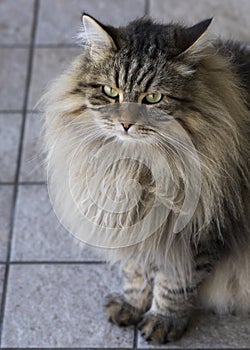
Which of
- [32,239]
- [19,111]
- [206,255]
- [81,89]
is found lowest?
[32,239]

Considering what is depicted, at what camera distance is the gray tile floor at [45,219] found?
1993mm

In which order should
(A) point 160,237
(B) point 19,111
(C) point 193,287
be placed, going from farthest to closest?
(B) point 19,111
(C) point 193,287
(A) point 160,237

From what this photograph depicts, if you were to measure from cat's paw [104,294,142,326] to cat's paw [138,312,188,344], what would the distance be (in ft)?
0.16

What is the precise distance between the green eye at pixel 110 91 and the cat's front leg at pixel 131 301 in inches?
23.0

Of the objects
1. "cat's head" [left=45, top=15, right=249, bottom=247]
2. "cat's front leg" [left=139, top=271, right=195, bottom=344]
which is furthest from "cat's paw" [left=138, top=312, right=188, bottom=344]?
"cat's head" [left=45, top=15, right=249, bottom=247]

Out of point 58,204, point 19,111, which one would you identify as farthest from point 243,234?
point 19,111

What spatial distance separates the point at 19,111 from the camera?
8.17ft

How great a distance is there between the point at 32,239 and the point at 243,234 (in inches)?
27.5

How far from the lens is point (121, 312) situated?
6.56 ft

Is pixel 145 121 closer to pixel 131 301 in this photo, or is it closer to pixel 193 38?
pixel 193 38

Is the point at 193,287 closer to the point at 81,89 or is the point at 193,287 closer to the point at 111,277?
the point at 111,277

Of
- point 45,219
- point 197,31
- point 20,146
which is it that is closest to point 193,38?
point 197,31

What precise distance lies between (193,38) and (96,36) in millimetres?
206

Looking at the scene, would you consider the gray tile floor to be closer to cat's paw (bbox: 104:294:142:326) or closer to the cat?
cat's paw (bbox: 104:294:142:326)
